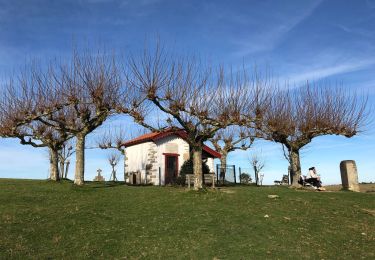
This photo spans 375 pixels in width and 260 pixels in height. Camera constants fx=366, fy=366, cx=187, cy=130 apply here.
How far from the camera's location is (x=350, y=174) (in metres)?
31.0

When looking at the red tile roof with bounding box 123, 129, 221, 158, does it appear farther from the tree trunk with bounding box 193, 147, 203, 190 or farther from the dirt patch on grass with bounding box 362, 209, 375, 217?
the dirt patch on grass with bounding box 362, 209, 375, 217

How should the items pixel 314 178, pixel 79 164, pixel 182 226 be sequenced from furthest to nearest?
pixel 314 178 < pixel 79 164 < pixel 182 226

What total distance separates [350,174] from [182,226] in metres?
21.1

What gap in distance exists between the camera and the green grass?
41.6 ft

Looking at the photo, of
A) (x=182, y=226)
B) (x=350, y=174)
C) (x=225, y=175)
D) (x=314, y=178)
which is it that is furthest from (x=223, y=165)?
(x=182, y=226)

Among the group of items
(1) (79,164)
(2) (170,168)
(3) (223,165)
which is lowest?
(1) (79,164)

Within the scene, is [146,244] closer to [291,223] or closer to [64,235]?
[64,235]

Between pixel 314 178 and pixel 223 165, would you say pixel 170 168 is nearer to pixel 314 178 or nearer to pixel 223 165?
pixel 223 165

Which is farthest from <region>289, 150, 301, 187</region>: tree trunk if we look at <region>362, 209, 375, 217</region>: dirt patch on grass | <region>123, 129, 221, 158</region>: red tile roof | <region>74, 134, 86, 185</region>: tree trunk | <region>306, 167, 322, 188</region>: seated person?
<region>74, 134, 86, 185</region>: tree trunk

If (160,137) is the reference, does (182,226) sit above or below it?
below

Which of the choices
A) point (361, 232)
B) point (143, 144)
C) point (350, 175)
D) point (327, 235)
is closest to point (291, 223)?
point (327, 235)

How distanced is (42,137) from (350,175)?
26181mm

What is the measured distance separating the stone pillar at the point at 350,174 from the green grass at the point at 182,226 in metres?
8.68

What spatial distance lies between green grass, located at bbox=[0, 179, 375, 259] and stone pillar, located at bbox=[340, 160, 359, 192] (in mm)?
8685
